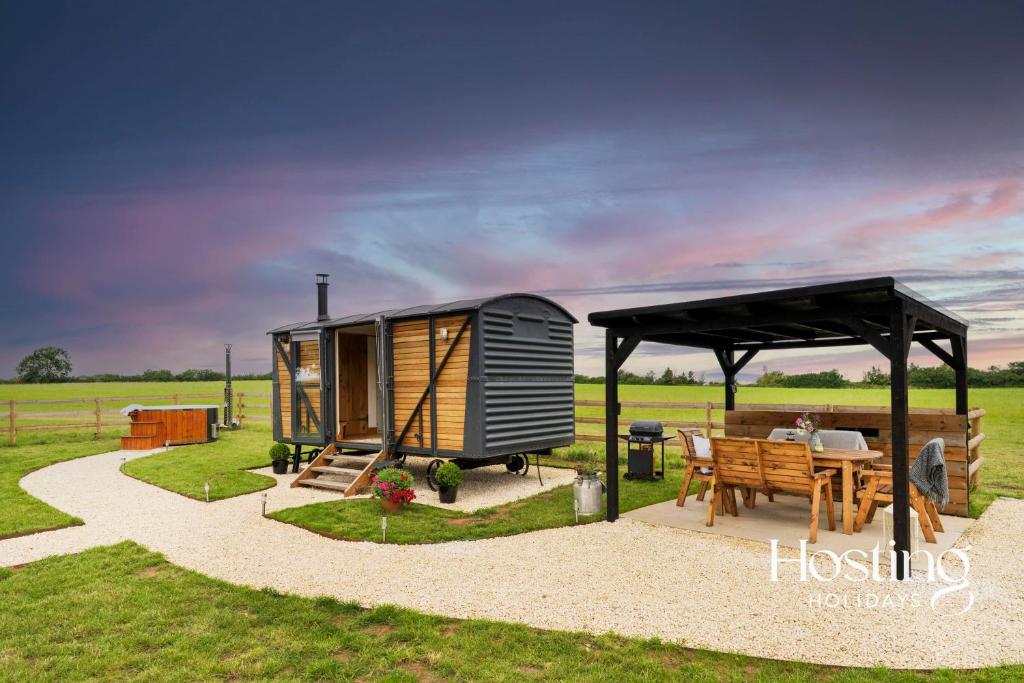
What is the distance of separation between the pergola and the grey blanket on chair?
88 cm

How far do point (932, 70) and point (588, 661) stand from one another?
10.9 metres

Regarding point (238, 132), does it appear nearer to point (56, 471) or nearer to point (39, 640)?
point (56, 471)

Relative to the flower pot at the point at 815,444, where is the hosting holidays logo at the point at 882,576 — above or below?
below

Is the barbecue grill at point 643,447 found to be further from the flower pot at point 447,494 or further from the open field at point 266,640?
the open field at point 266,640

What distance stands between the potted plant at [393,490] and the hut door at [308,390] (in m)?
3.48

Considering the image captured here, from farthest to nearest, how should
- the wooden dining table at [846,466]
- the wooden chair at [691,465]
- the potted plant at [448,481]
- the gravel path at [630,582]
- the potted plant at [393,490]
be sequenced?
the potted plant at [448,481] < the potted plant at [393,490] < the wooden chair at [691,465] < the wooden dining table at [846,466] < the gravel path at [630,582]

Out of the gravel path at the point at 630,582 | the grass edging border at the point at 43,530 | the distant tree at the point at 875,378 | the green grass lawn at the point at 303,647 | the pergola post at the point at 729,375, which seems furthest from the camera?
the distant tree at the point at 875,378

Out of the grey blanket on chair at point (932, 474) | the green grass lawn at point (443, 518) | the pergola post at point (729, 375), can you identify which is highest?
the pergola post at point (729, 375)

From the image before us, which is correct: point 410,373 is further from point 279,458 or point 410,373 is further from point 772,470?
point 772,470

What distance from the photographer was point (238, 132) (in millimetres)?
13273

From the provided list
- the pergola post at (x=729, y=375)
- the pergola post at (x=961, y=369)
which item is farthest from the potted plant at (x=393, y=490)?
the pergola post at (x=961, y=369)

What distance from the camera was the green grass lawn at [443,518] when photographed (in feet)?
22.3

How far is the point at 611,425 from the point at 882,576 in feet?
10.3

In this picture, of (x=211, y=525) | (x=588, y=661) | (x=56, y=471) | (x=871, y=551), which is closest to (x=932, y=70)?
(x=871, y=551)
